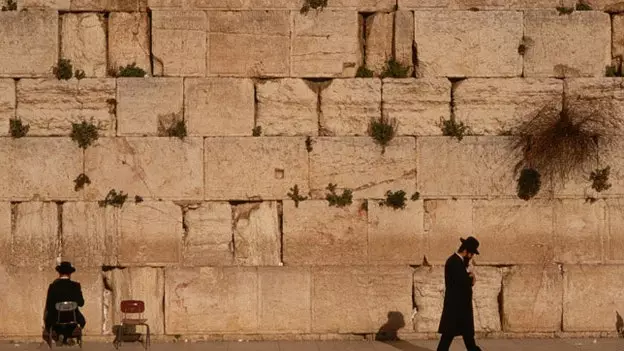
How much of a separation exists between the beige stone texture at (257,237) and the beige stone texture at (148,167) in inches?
28.4

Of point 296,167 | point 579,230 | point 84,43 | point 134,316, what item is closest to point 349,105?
point 296,167

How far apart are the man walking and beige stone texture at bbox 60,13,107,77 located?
547 cm

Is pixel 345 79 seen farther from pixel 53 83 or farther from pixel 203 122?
pixel 53 83

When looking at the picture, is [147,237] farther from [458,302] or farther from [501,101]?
[501,101]

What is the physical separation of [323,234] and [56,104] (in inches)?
157

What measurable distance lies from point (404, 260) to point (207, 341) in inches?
113

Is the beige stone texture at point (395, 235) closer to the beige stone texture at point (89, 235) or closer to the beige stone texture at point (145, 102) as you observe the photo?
the beige stone texture at point (145, 102)

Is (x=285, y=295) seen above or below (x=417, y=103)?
below

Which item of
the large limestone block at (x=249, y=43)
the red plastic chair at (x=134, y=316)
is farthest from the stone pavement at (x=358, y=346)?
the large limestone block at (x=249, y=43)

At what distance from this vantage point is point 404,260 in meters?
13.6

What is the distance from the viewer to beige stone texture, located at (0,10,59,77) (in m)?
13.5

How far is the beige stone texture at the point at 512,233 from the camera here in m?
13.7

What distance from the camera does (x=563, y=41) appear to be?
13.8 m

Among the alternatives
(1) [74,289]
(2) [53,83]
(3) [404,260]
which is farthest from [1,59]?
(3) [404,260]
